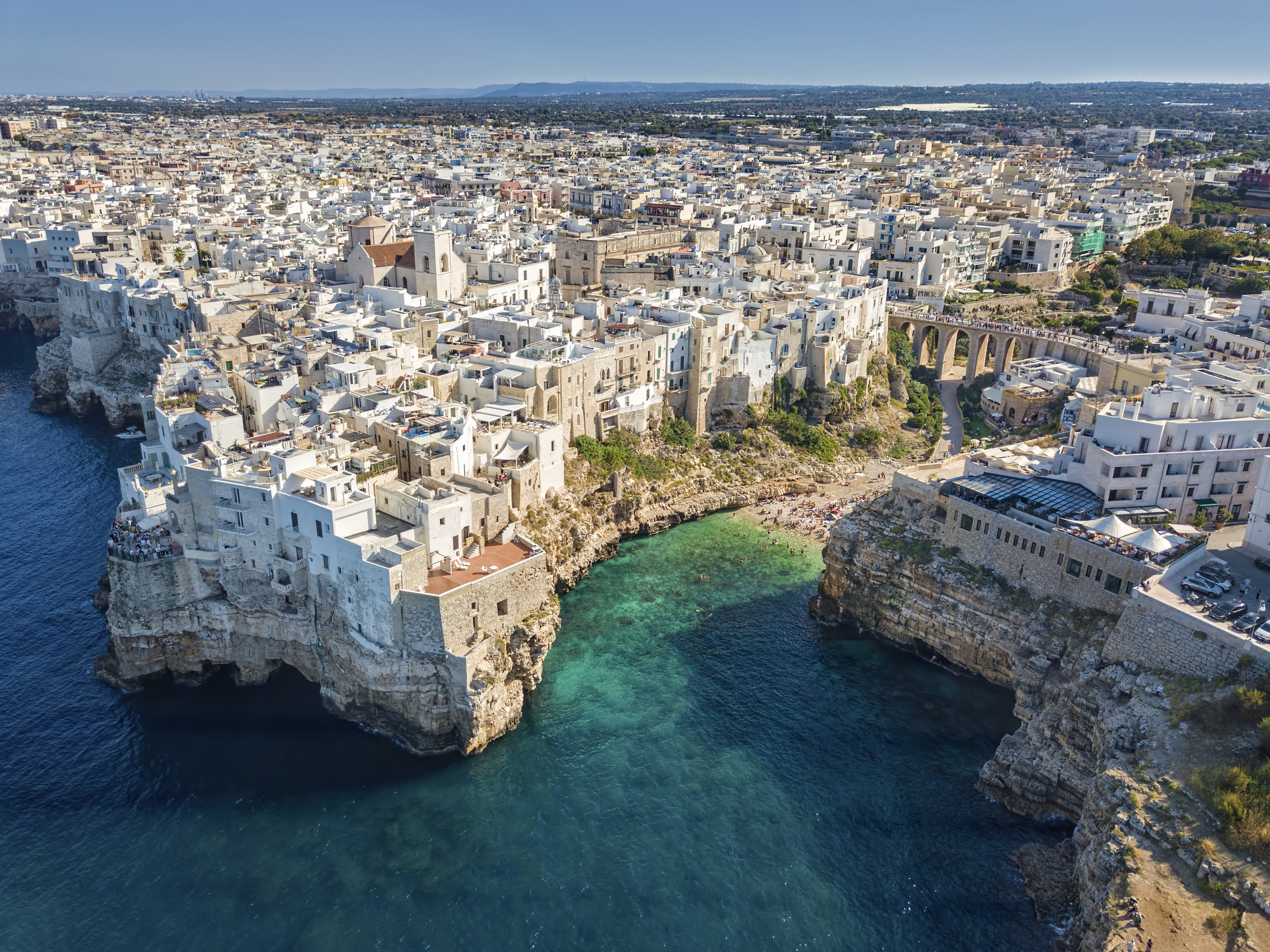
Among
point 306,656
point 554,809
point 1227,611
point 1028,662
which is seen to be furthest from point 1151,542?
point 306,656

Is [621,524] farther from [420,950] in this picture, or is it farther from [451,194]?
[451,194]

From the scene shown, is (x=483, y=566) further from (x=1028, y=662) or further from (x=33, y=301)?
(x=33, y=301)

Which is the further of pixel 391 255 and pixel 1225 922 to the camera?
pixel 391 255

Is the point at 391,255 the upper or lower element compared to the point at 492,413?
upper

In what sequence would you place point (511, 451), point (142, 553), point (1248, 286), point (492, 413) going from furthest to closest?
1. point (1248, 286)
2. point (492, 413)
3. point (511, 451)
4. point (142, 553)

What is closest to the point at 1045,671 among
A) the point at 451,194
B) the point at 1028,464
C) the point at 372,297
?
the point at 1028,464

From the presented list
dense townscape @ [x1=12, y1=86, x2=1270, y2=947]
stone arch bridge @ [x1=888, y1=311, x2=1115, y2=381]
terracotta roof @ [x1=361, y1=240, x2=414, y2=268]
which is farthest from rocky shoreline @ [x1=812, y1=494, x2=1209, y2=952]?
terracotta roof @ [x1=361, y1=240, x2=414, y2=268]

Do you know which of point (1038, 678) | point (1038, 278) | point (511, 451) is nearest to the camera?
point (1038, 678)
